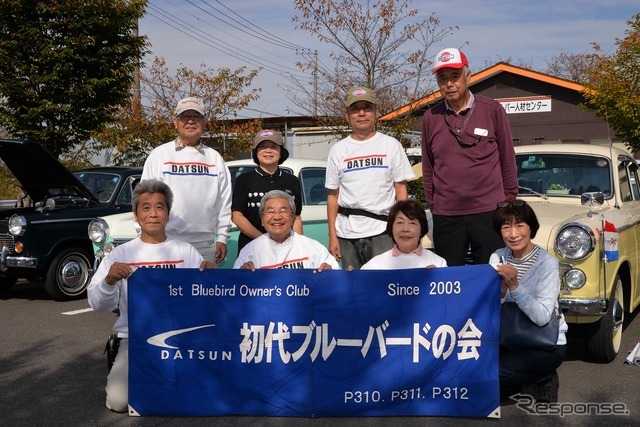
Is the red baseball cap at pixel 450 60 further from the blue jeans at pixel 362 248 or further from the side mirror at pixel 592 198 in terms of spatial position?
the side mirror at pixel 592 198

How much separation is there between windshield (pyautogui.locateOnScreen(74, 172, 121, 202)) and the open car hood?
0.22 m

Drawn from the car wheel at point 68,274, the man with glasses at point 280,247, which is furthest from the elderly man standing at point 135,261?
the car wheel at point 68,274

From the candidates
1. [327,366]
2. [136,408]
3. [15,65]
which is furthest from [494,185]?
[15,65]

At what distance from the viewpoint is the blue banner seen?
4.00 metres

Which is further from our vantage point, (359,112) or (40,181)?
(40,181)

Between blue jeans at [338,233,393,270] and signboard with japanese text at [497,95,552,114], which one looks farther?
signboard with japanese text at [497,95,552,114]

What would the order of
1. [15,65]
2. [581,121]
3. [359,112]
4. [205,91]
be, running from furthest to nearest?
[581,121]
[205,91]
[15,65]
[359,112]

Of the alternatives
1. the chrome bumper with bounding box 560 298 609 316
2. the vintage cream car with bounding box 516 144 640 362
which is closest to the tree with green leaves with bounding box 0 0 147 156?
the vintage cream car with bounding box 516 144 640 362

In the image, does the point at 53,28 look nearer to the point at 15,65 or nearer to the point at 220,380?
the point at 15,65

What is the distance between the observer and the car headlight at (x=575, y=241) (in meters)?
4.97

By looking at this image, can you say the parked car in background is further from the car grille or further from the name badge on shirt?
the name badge on shirt

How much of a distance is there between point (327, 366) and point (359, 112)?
5.88 ft

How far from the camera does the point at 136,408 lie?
13.5ft

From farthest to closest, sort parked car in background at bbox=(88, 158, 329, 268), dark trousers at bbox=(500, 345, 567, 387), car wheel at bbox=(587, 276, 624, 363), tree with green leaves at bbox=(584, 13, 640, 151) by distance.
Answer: tree with green leaves at bbox=(584, 13, 640, 151)
parked car in background at bbox=(88, 158, 329, 268)
car wheel at bbox=(587, 276, 624, 363)
dark trousers at bbox=(500, 345, 567, 387)
